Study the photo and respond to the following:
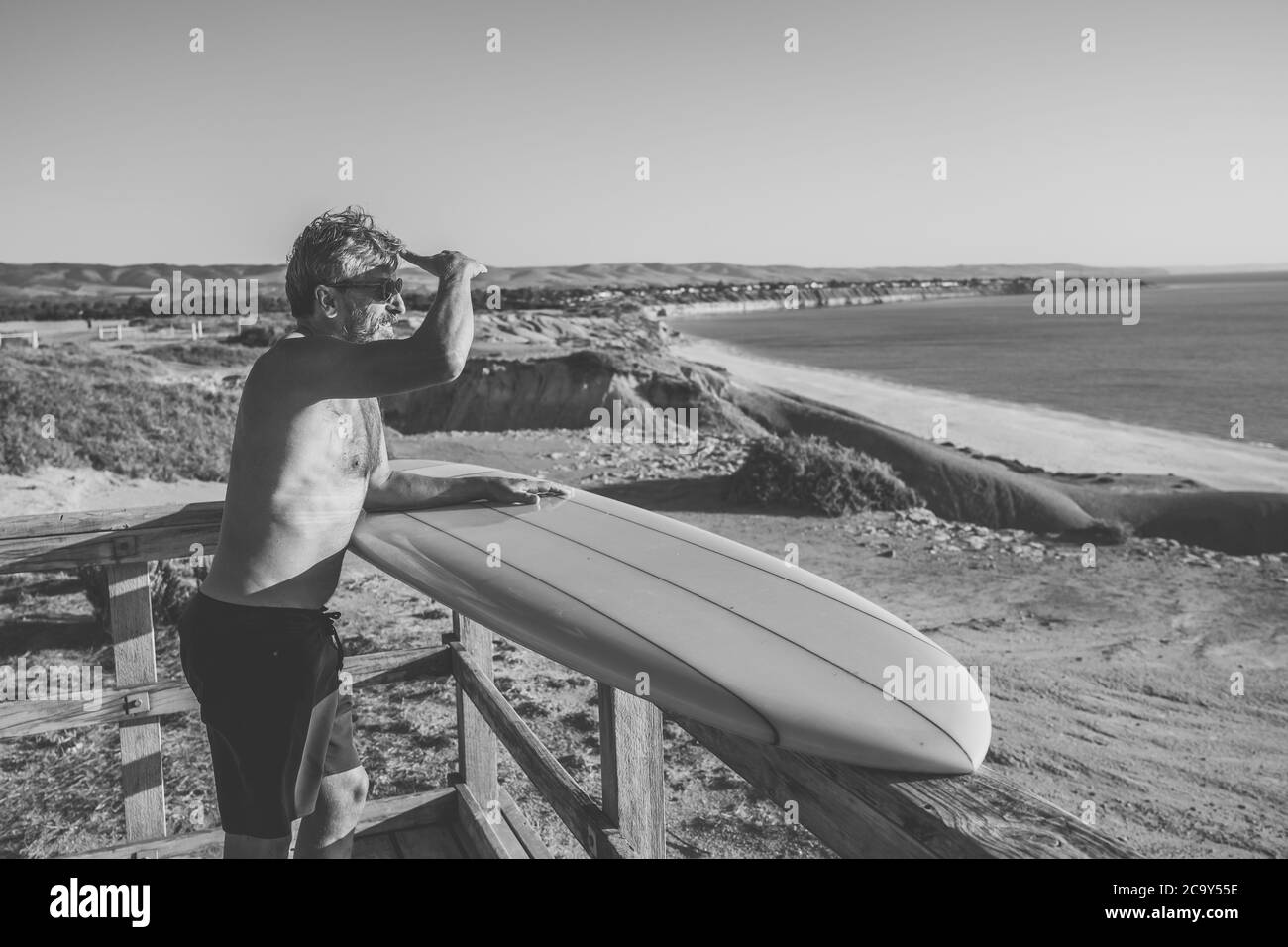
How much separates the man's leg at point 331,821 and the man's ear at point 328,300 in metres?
1.13

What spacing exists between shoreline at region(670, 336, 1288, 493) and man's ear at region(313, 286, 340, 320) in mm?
17884

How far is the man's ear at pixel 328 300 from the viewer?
89.2 inches

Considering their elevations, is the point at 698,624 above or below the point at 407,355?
below

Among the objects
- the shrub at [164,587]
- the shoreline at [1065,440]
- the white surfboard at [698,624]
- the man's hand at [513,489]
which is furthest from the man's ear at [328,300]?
the shoreline at [1065,440]

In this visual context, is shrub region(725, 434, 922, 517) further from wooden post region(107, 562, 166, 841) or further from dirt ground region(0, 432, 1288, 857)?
wooden post region(107, 562, 166, 841)

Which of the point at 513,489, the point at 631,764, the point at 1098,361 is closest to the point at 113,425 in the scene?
the point at 513,489

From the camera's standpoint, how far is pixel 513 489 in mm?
2863

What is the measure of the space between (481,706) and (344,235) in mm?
1595

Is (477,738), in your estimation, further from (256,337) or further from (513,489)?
(256,337)

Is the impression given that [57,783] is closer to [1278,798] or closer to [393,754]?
[393,754]

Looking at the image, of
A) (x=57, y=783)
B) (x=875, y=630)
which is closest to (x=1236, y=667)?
(x=875, y=630)

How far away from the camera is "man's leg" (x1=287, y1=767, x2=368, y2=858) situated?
8.16ft

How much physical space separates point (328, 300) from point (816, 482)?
9.68m
